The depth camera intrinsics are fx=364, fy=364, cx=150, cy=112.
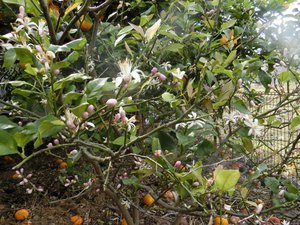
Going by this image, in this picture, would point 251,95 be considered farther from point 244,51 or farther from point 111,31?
point 111,31

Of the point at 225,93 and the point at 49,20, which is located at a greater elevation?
the point at 49,20

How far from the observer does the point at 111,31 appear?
1.55 metres

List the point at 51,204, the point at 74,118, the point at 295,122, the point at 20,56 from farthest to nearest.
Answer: the point at 51,204 < the point at 295,122 < the point at 74,118 < the point at 20,56

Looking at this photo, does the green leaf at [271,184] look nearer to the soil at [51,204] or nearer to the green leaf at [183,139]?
the green leaf at [183,139]

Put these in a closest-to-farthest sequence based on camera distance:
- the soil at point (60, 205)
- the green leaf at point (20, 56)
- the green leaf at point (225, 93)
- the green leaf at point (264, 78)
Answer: the green leaf at point (20, 56), the green leaf at point (225, 93), the green leaf at point (264, 78), the soil at point (60, 205)

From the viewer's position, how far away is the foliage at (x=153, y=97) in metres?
0.77

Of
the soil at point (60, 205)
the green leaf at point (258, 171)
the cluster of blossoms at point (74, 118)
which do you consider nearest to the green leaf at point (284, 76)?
the green leaf at point (258, 171)

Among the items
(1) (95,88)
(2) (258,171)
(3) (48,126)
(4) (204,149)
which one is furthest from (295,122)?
(3) (48,126)

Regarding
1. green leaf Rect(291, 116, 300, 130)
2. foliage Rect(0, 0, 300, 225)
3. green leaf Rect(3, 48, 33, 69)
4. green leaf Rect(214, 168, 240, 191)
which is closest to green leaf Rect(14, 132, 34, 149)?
foliage Rect(0, 0, 300, 225)

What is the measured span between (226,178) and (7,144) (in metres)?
0.46

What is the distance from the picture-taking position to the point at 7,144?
761 mm

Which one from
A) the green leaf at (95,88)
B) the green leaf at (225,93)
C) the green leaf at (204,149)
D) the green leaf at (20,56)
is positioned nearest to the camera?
the green leaf at (20,56)

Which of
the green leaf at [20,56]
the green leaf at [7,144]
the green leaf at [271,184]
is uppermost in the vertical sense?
the green leaf at [20,56]

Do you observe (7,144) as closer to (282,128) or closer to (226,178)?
(226,178)
